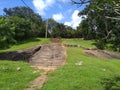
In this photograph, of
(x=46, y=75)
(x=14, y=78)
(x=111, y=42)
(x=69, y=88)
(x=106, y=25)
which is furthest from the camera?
(x=106, y=25)

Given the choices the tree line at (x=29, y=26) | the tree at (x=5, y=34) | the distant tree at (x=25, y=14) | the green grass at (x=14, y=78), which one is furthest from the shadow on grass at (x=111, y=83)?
the distant tree at (x=25, y=14)

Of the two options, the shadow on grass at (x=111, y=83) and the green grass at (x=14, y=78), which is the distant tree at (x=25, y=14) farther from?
the shadow on grass at (x=111, y=83)

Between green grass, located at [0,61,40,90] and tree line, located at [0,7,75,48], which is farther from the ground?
tree line, located at [0,7,75,48]

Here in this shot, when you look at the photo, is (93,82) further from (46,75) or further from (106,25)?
(106,25)

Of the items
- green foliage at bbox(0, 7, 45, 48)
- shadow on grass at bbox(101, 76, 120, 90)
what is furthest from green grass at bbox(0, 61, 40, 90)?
green foliage at bbox(0, 7, 45, 48)

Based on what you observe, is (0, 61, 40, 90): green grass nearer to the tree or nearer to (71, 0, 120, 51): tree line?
the tree

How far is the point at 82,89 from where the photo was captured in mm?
11250

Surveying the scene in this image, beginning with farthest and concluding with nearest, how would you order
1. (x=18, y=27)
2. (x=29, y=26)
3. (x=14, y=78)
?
(x=29, y=26)
(x=18, y=27)
(x=14, y=78)

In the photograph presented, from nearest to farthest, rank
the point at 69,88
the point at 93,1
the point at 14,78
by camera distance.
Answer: the point at 93,1 < the point at 69,88 < the point at 14,78

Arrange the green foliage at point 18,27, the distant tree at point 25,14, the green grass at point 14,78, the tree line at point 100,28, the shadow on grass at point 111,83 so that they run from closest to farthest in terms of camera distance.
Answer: the green grass at point 14,78 → the shadow on grass at point 111,83 → the green foliage at point 18,27 → the tree line at point 100,28 → the distant tree at point 25,14

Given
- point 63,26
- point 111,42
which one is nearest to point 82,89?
point 111,42

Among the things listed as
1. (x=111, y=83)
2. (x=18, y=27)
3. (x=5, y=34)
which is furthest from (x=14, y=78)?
(x=18, y=27)

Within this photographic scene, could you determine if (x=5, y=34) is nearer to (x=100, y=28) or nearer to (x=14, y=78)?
(x=14, y=78)

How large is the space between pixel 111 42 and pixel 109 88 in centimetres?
3301
